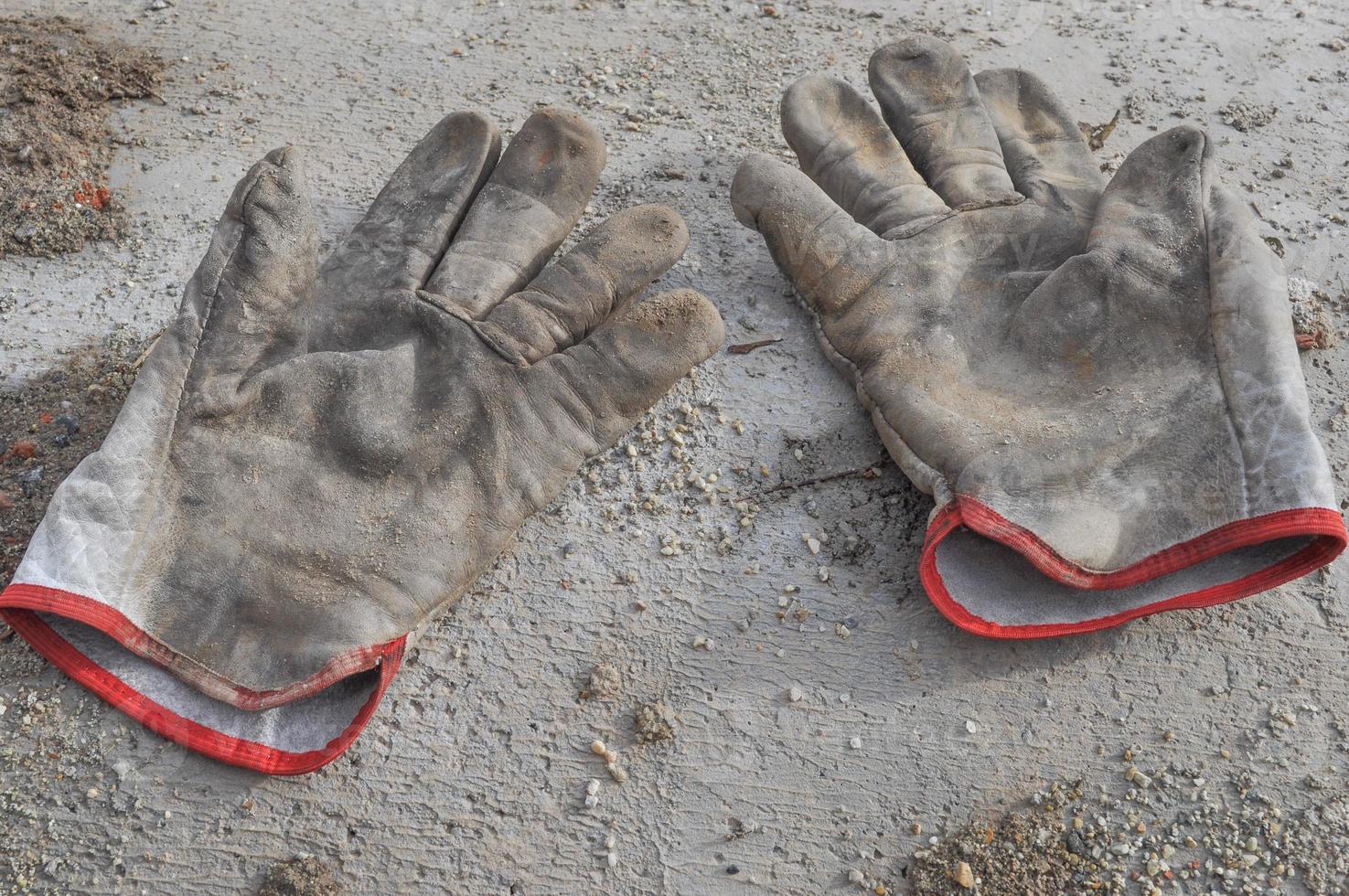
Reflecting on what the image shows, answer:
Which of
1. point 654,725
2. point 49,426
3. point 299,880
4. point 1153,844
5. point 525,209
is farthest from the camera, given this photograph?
point 525,209

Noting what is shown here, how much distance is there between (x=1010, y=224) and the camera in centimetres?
295

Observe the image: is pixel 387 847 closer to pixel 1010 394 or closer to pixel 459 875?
pixel 459 875

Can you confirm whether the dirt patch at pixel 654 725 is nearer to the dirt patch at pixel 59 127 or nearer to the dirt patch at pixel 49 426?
the dirt patch at pixel 49 426

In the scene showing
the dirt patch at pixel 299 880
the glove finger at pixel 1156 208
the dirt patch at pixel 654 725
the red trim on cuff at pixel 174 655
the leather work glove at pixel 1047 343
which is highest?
the glove finger at pixel 1156 208

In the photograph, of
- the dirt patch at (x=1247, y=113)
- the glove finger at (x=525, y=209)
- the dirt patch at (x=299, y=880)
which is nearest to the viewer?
the dirt patch at (x=299, y=880)

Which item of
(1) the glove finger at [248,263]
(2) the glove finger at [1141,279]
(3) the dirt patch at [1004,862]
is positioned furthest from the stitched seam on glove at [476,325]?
(3) the dirt patch at [1004,862]

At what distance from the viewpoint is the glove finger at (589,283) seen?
2.62m

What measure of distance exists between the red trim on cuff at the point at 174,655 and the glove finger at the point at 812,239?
1.59 m

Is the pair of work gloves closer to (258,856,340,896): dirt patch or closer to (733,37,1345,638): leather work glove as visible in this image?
(733,37,1345,638): leather work glove

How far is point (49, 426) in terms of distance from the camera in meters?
2.67

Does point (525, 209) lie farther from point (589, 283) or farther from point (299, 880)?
point (299, 880)

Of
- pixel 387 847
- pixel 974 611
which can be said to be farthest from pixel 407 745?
pixel 974 611

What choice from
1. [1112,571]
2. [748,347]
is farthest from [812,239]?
[1112,571]

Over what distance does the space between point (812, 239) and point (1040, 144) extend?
0.95m
